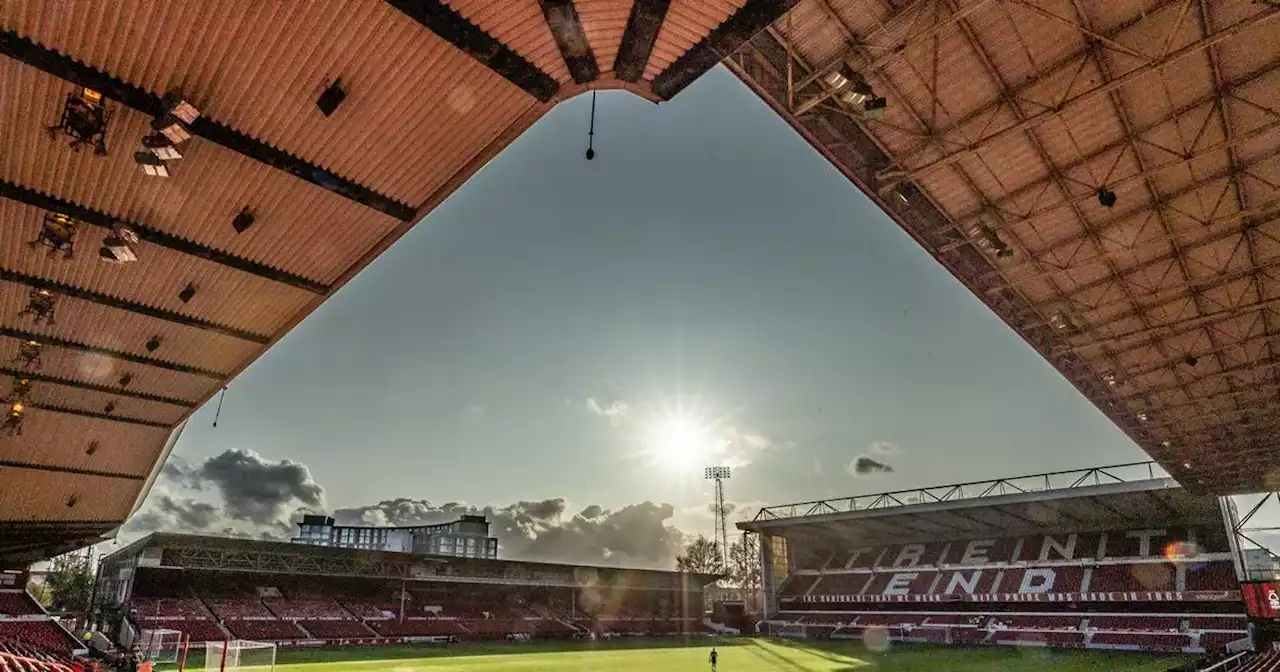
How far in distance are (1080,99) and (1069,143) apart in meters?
2.17

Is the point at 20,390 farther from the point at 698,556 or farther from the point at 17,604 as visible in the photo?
the point at 698,556

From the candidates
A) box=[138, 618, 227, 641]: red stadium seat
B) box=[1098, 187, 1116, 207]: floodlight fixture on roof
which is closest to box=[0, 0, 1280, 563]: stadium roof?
box=[1098, 187, 1116, 207]: floodlight fixture on roof

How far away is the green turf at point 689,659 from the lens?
31.0m

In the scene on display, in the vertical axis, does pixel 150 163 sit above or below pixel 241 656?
above

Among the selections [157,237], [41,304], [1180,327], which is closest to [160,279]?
[157,237]

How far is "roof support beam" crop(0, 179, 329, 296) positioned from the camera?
998cm

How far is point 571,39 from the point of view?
281 inches

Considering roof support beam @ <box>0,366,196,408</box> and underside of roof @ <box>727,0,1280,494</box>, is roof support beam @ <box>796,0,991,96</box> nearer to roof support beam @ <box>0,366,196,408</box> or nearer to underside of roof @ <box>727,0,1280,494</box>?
underside of roof @ <box>727,0,1280,494</box>

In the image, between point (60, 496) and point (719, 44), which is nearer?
point (719, 44)

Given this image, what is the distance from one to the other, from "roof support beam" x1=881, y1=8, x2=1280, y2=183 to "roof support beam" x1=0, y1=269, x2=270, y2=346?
1425cm

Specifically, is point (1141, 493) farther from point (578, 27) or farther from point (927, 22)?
point (578, 27)

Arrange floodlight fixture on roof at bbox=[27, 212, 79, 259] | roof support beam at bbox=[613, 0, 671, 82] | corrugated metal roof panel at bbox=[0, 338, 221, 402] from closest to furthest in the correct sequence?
roof support beam at bbox=[613, 0, 671, 82] → floodlight fixture on roof at bbox=[27, 212, 79, 259] → corrugated metal roof panel at bbox=[0, 338, 221, 402]

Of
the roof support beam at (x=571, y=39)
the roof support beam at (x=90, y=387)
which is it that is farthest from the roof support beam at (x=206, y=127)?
the roof support beam at (x=90, y=387)

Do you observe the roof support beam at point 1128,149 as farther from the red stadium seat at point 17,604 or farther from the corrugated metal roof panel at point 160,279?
the red stadium seat at point 17,604
